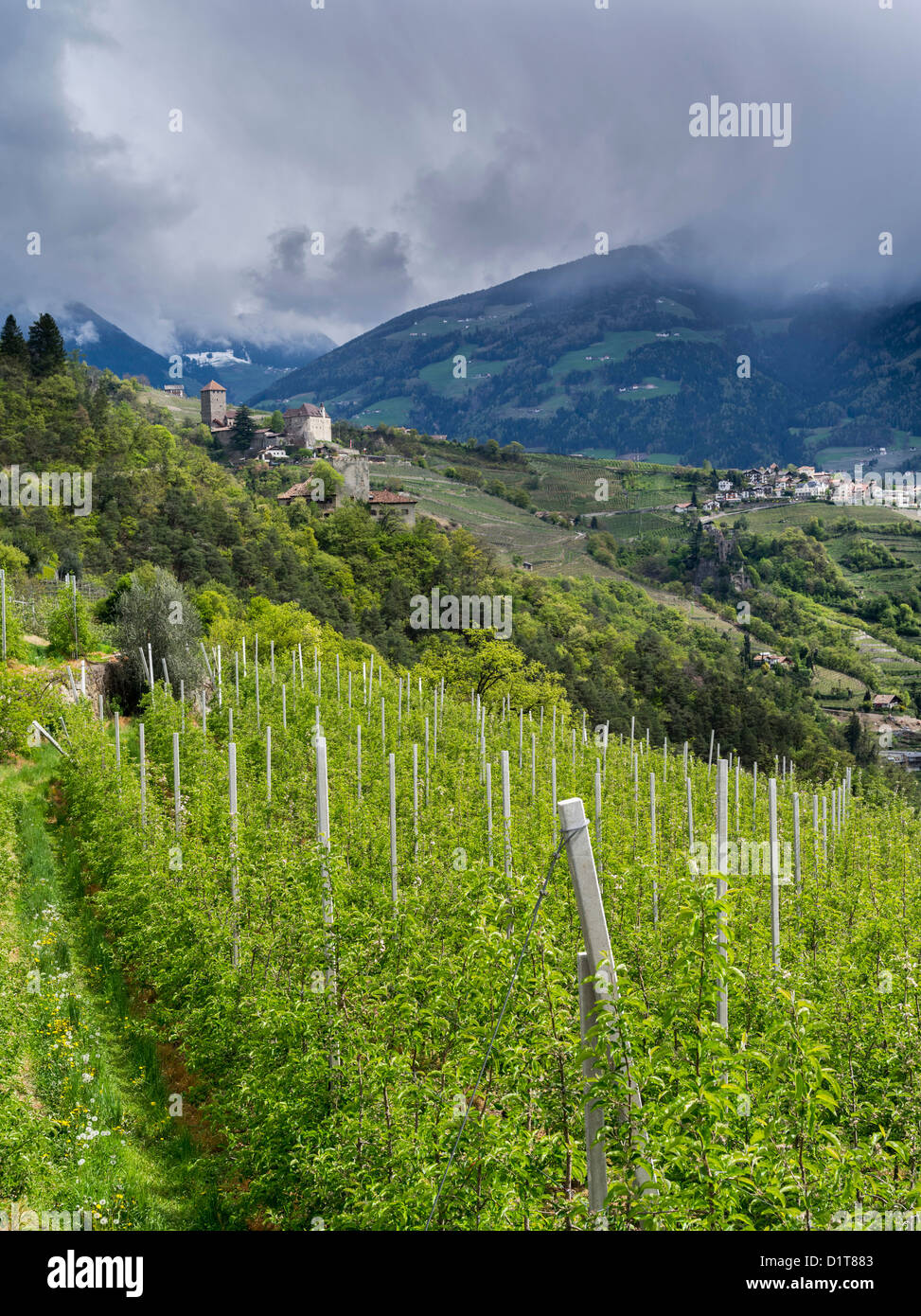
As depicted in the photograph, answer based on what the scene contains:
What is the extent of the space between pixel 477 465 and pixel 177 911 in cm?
18970

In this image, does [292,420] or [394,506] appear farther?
[292,420]

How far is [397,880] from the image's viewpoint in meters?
12.7

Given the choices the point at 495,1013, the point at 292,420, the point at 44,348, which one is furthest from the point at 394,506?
the point at 495,1013

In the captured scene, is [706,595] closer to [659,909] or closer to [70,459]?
[70,459]

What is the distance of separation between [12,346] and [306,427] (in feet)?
245

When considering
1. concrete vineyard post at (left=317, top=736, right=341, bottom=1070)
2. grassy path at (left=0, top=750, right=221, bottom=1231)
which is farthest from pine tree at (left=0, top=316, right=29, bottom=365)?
concrete vineyard post at (left=317, top=736, right=341, bottom=1070)

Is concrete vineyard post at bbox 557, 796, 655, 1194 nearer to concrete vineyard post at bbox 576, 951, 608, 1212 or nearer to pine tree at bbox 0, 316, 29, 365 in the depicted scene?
concrete vineyard post at bbox 576, 951, 608, 1212

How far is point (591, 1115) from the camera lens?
4.15 meters

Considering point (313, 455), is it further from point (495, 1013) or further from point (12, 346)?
point (495, 1013)

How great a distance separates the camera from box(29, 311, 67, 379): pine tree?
74062 millimetres

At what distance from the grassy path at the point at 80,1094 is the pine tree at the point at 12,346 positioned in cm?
6828

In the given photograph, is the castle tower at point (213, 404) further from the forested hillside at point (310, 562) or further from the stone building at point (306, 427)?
the forested hillside at point (310, 562)

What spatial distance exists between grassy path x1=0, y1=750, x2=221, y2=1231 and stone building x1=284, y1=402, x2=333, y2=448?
130685 millimetres

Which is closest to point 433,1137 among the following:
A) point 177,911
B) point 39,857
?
point 177,911
